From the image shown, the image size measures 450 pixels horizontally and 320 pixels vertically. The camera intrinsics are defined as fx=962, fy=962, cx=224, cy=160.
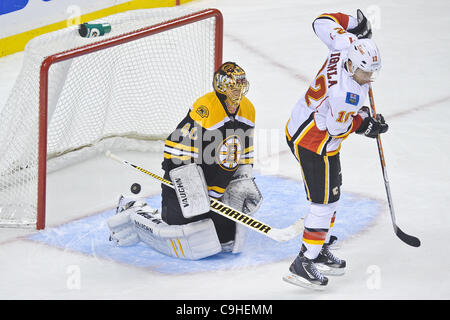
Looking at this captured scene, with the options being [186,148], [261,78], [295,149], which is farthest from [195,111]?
[261,78]

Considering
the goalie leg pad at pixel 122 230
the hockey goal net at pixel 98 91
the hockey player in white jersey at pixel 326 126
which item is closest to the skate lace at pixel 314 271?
the hockey player in white jersey at pixel 326 126

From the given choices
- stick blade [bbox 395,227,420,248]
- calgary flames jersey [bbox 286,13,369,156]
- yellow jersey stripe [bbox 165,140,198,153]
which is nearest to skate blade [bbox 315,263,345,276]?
stick blade [bbox 395,227,420,248]

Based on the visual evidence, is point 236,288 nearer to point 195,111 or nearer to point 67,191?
point 195,111

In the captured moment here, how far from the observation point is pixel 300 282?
154 inches

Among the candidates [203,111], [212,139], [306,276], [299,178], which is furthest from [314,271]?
[299,178]

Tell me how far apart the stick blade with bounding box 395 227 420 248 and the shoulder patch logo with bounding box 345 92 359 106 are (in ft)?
2.76

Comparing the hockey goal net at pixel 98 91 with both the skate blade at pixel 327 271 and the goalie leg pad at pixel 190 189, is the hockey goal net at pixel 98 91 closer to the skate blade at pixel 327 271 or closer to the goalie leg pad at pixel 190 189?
the goalie leg pad at pixel 190 189

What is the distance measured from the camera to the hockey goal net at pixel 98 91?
446cm

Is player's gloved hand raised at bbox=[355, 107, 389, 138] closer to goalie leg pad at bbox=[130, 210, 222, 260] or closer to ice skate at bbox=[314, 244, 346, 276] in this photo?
ice skate at bbox=[314, 244, 346, 276]

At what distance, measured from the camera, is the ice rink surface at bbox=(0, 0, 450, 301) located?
3936 mm

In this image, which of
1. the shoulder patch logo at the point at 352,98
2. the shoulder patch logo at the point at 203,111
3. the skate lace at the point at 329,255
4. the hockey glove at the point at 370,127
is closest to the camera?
the shoulder patch logo at the point at 352,98

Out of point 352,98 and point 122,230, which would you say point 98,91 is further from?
point 352,98

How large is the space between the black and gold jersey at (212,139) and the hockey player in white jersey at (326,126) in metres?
0.23

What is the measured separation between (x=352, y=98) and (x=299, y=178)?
1.51 m
